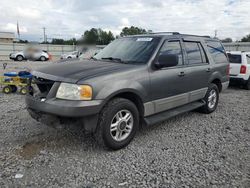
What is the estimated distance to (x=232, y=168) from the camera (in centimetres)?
294

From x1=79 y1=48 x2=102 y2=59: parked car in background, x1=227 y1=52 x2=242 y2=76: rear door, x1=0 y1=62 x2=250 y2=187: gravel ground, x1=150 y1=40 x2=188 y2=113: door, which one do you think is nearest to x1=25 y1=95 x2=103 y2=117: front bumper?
x1=0 y1=62 x2=250 y2=187: gravel ground

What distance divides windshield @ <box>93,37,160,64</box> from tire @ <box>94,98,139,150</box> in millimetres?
889

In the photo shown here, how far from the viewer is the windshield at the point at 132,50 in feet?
12.3

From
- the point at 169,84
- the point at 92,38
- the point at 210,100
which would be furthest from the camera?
the point at 92,38

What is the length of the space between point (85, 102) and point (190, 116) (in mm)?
3258

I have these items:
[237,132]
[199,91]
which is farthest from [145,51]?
[237,132]

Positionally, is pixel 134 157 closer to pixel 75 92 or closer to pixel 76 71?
pixel 75 92

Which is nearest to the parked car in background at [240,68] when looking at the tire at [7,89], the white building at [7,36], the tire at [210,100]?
the tire at [210,100]

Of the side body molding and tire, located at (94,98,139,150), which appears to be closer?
tire, located at (94,98,139,150)

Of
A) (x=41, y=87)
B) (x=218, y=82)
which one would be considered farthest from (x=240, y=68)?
(x=41, y=87)

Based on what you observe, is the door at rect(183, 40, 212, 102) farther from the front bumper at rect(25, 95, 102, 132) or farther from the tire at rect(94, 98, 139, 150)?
the front bumper at rect(25, 95, 102, 132)

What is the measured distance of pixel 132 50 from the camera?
3969mm

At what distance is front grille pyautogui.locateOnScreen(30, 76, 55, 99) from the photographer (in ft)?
10.6

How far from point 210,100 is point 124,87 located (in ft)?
10.4
